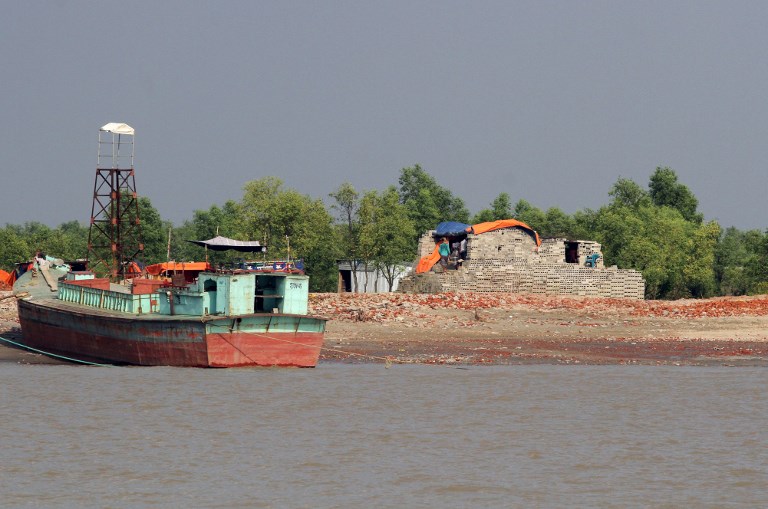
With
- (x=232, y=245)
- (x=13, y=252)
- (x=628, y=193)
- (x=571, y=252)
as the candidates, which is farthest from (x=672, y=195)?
(x=232, y=245)

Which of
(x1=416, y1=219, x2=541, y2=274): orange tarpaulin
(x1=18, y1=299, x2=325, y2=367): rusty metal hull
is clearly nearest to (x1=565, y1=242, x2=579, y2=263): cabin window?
(x1=416, y1=219, x2=541, y2=274): orange tarpaulin

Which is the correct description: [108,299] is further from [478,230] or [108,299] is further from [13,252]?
[13,252]

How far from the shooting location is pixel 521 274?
6800cm

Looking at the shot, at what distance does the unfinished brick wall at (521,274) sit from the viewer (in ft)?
222

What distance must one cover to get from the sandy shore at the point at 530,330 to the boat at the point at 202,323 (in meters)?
2.87

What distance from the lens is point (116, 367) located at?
39219mm

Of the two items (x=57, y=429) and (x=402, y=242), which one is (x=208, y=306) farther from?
(x=402, y=242)

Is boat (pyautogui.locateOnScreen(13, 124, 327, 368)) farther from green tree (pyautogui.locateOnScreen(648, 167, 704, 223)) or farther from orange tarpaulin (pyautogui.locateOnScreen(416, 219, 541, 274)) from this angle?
Answer: green tree (pyautogui.locateOnScreen(648, 167, 704, 223))

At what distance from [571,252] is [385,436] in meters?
50.4

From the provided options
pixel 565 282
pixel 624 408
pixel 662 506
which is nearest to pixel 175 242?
pixel 565 282

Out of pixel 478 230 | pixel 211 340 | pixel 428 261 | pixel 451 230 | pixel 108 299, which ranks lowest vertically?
pixel 211 340

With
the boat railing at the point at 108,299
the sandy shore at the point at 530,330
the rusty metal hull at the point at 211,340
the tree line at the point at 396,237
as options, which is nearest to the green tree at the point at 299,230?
the tree line at the point at 396,237

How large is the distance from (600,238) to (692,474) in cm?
6956

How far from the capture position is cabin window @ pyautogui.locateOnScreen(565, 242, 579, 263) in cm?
7500
